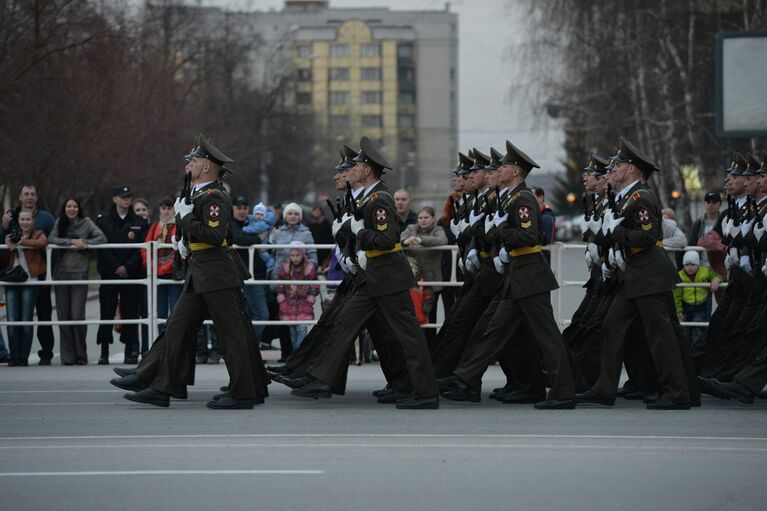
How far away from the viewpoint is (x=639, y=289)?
42.1 ft

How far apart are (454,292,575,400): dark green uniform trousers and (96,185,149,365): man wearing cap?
597 cm

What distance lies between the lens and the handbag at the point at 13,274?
1780 centimetres

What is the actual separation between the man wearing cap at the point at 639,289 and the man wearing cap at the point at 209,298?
2.90m

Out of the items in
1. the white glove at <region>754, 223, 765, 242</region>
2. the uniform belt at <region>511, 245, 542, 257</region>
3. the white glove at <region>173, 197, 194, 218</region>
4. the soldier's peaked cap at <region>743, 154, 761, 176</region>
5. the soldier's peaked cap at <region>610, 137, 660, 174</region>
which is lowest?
the uniform belt at <region>511, 245, 542, 257</region>

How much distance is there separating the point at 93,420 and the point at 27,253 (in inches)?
233

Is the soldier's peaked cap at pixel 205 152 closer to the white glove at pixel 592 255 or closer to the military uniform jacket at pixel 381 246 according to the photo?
the military uniform jacket at pixel 381 246

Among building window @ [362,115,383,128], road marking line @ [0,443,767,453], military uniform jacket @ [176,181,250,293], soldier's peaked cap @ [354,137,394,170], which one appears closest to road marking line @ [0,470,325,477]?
road marking line @ [0,443,767,453]

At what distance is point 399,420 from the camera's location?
1240 cm

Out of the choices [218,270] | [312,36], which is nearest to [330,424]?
[218,270]

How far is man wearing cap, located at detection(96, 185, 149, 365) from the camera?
18.1 meters

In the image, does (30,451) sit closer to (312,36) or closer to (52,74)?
(52,74)

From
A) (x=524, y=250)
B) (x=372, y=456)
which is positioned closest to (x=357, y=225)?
(x=524, y=250)

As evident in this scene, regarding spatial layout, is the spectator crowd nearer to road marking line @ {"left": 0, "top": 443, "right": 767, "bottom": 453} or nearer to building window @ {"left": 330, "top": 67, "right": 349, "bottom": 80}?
road marking line @ {"left": 0, "top": 443, "right": 767, "bottom": 453}

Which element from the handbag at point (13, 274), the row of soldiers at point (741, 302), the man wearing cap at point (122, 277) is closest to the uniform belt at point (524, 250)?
the row of soldiers at point (741, 302)
